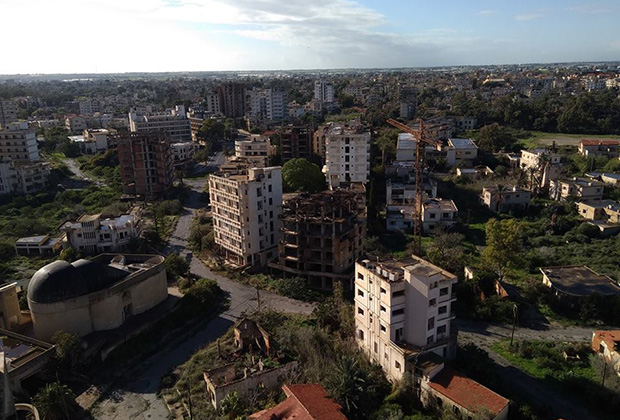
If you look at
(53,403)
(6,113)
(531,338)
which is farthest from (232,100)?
(53,403)

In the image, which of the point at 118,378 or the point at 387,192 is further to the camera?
the point at 387,192

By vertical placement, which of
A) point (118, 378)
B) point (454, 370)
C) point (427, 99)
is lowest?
point (118, 378)

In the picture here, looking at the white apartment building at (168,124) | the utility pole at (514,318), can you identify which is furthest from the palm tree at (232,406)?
the white apartment building at (168,124)

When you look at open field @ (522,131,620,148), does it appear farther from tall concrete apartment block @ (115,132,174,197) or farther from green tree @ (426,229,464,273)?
tall concrete apartment block @ (115,132,174,197)

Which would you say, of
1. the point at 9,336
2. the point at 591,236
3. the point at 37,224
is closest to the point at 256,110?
the point at 37,224

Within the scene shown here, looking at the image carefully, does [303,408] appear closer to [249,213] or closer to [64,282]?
[64,282]

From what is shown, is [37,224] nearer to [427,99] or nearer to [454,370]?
[454,370]

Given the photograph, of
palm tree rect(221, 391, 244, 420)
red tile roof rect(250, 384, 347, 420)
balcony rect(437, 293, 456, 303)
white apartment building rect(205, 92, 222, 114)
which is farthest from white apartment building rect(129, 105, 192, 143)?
red tile roof rect(250, 384, 347, 420)
